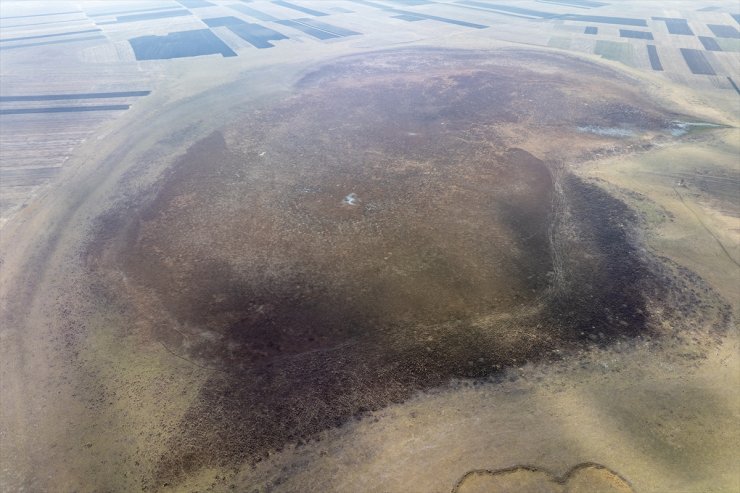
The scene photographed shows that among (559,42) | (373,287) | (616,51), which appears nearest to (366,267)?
(373,287)

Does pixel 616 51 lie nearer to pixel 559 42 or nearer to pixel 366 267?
pixel 559 42

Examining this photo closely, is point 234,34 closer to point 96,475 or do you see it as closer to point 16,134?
point 16,134

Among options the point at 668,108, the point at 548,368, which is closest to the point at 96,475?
the point at 548,368

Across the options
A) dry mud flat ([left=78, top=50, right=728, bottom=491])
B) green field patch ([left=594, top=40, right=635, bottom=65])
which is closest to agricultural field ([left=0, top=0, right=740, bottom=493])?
dry mud flat ([left=78, top=50, right=728, bottom=491])

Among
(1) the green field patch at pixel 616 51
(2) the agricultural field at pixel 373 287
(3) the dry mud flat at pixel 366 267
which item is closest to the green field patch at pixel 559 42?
(1) the green field patch at pixel 616 51

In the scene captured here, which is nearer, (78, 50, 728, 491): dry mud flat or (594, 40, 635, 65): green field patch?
(78, 50, 728, 491): dry mud flat

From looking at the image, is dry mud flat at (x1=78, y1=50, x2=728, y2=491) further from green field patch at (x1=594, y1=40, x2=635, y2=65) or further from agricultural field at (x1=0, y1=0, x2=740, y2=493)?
green field patch at (x1=594, y1=40, x2=635, y2=65)
